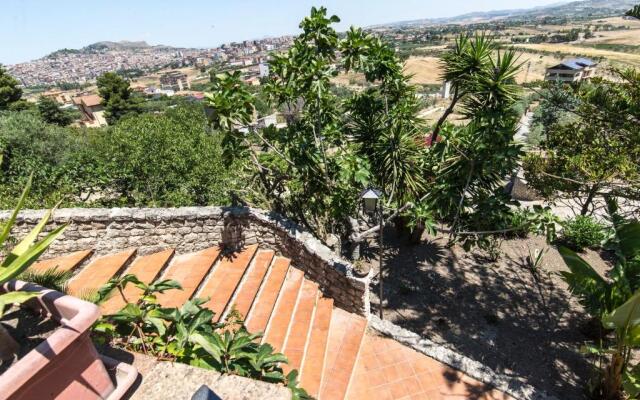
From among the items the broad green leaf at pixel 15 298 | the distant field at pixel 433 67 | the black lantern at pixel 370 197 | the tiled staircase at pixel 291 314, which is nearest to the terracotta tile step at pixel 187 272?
the tiled staircase at pixel 291 314

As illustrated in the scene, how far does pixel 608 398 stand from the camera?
5.55 meters

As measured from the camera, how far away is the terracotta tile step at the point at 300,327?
5.36 meters

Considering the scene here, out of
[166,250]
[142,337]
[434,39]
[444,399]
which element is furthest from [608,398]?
[434,39]

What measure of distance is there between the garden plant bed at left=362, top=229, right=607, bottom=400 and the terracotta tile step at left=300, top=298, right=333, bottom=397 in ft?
6.35

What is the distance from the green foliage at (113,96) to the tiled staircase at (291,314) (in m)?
47.6

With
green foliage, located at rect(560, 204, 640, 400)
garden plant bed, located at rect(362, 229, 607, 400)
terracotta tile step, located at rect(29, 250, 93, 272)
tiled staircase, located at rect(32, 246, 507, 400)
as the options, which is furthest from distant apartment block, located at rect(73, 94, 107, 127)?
green foliage, located at rect(560, 204, 640, 400)

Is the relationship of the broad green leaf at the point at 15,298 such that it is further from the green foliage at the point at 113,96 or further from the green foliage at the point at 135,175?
the green foliage at the point at 113,96

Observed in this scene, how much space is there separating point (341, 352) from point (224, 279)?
2551mm

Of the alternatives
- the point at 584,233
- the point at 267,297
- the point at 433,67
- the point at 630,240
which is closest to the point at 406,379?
the point at 267,297

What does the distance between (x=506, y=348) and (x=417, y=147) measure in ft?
16.0

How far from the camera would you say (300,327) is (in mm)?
5992

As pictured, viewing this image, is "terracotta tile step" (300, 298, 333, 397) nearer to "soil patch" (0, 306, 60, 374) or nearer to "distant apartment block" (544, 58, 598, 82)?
"soil patch" (0, 306, 60, 374)

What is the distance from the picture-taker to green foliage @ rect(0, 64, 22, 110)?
34.6 metres

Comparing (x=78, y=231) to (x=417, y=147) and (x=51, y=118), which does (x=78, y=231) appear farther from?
(x=51, y=118)
